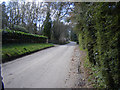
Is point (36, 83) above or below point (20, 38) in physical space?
below

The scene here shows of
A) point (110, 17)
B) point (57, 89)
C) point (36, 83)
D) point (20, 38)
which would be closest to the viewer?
point (110, 17)

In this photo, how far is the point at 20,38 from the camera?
11547 mm

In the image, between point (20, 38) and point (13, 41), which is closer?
point (13, 41)

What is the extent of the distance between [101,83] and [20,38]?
1136 centimetres

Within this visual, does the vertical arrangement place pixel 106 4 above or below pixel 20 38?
above

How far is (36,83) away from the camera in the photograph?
3270 mm

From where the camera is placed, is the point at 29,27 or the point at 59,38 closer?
the point at 29,27

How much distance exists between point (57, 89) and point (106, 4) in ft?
10.1

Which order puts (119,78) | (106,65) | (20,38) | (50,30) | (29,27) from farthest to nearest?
(50,30), (29,27), (20,38), (106,65), (119,78)

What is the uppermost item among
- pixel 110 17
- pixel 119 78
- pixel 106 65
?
pixel 110 17

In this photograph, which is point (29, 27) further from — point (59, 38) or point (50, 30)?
point (59, 38)

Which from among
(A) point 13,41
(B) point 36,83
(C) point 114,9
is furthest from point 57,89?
(A) point 13,41

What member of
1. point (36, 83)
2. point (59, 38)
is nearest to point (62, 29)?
Answer: point (59, 38)

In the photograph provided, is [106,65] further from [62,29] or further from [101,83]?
[62,29]
